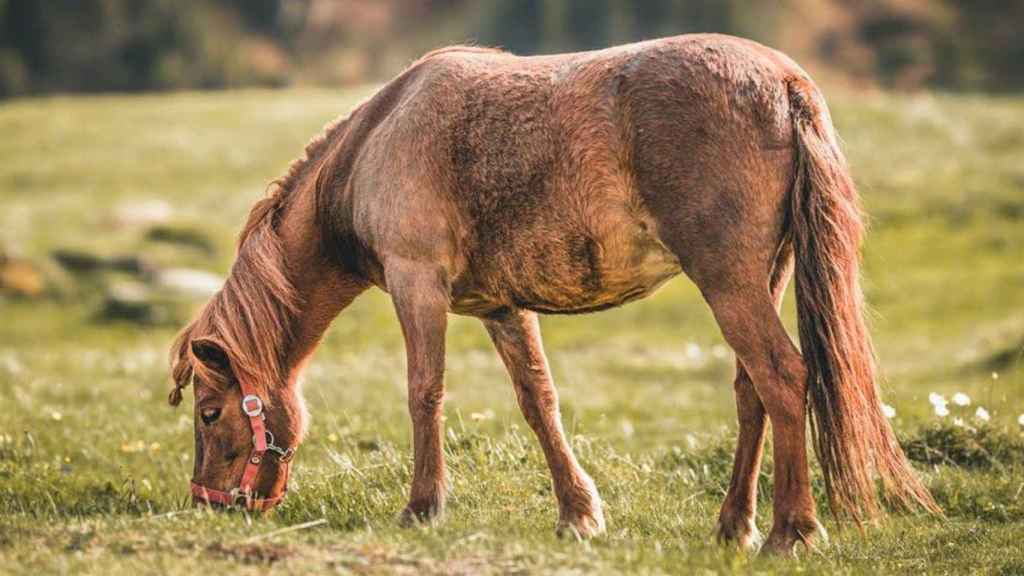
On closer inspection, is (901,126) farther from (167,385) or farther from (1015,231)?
(167,385)

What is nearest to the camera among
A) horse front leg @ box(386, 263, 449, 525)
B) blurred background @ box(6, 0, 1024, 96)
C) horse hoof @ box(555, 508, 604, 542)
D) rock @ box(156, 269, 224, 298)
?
horse hoof @ box(555, 508, 604, 542)

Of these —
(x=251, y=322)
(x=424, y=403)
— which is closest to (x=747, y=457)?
(x=424, y=403)

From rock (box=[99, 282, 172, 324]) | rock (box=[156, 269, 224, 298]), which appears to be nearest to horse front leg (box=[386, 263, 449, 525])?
rock (box=[99, 282, 172, 324])

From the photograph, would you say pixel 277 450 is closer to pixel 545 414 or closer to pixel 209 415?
pixel 209 415


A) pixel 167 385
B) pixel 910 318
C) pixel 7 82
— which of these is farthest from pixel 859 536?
pixel 7 82

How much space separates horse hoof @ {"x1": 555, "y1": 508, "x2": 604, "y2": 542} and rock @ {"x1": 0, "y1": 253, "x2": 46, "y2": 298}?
25844 mm

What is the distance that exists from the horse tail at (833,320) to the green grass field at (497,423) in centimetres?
45

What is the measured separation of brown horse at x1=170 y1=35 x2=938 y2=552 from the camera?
6211mm

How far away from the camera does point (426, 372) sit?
704 centimetres

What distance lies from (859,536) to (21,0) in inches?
3730

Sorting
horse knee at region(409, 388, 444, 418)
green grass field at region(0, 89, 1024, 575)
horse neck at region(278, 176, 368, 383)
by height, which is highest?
horse neck at region(278, 176, 368, 383)

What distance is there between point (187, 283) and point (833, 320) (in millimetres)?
A: 24690

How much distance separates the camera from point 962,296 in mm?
27453

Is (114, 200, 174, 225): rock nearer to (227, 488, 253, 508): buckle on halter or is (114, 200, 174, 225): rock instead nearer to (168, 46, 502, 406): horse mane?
(168, 46, 502, 406): horse mane
